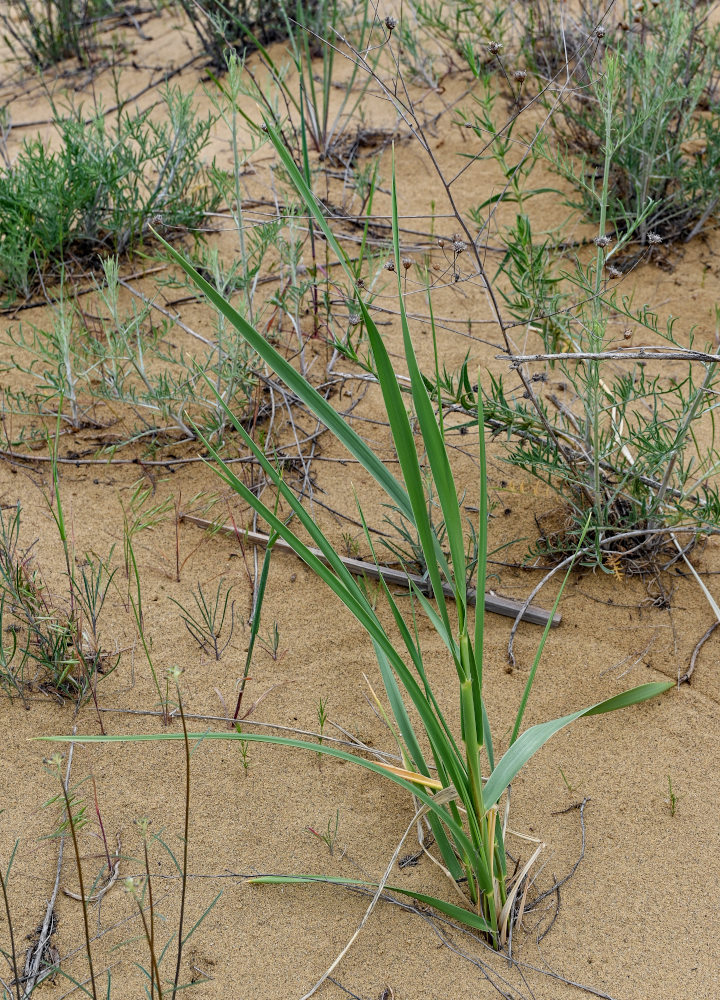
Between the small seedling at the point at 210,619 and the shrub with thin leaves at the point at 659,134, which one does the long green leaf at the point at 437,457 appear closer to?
the small seedling at the point at 210,619

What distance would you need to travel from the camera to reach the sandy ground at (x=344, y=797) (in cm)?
153

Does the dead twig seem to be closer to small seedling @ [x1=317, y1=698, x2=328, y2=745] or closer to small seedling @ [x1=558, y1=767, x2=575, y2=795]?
small seedling @ [x1=558, y1=767, x2=575, y2=795]

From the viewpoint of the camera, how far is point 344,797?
178 centimetres

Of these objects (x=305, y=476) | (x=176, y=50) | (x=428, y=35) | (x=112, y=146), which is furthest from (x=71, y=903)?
(x=176, y=50)

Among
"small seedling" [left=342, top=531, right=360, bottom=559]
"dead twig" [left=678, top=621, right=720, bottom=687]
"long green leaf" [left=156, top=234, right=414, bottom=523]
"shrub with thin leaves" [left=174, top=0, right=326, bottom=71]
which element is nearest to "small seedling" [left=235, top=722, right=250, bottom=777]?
"small seedling" [left=342, top=531, right=360, bottom=559]

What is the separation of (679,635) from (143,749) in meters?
1.15

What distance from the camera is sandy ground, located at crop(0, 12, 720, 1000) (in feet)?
5.01

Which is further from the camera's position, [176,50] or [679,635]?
[176,50]

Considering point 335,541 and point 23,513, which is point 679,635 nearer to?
point 335,541

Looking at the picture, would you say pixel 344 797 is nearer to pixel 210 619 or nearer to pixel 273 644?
pixel 273 644

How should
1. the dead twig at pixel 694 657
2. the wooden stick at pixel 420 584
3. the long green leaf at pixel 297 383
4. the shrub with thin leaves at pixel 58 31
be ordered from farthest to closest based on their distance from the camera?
the shrub with thin leaves at pixel 58 31 → the wooden stick at pixel 420 584 → the dead twig at pixel 694 657 → the long green leaf at pixel 297 383

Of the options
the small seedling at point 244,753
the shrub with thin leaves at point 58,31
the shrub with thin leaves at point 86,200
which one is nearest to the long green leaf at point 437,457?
the small seedling at point 244,753

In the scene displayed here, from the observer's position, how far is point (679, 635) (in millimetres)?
2043

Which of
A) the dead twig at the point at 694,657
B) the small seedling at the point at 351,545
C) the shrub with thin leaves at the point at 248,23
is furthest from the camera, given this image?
the shrub with thin leaves at the point at 248,23
